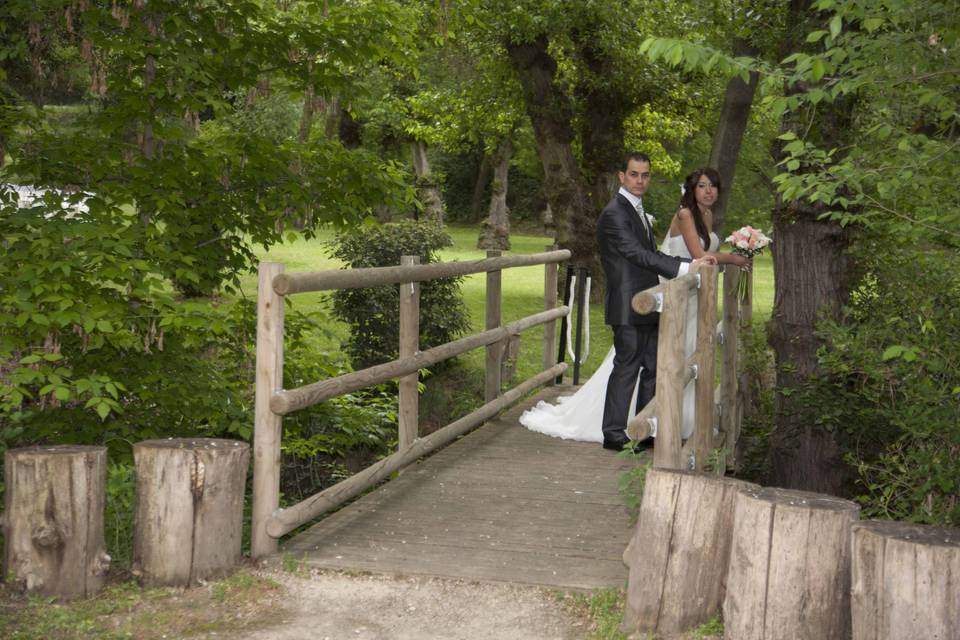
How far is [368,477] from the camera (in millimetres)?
6617

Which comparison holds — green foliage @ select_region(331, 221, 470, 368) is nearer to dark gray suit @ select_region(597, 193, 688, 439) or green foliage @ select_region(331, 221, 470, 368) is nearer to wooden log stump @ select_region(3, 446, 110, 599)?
dark gray suit @ select_region(597, 193, 688, 439)

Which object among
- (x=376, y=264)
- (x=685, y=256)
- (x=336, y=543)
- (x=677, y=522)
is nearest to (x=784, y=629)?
(x=677, y=522)

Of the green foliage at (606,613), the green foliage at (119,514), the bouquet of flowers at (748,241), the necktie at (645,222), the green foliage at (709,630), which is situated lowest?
the green foliage at (119,514)

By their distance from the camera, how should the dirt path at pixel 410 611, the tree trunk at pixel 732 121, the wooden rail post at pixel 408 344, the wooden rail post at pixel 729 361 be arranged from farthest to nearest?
the tree trunk at pixel 732 121
the wooden rail post at pixel 729 361
the wooden rail post at pixel 408 344
the dirt path at pixel 410 611

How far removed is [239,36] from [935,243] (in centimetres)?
479

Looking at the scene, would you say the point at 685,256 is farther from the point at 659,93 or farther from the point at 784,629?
the point at 659,93

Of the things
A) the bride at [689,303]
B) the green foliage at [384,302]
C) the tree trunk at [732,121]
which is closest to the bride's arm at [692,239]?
the bride at [689,303]

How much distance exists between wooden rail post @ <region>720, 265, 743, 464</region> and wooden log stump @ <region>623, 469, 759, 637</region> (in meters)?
3.98

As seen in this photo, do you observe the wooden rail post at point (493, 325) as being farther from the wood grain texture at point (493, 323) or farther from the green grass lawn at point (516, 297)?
the green grass lawn at point (516, 297)

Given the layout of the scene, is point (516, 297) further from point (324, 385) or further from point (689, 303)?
point (324, 385)

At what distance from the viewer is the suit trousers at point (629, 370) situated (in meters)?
8.16

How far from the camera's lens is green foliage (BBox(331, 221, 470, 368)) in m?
13.7

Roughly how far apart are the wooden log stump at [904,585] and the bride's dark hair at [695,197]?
15.3 ft

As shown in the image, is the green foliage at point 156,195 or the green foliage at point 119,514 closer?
the green foliage at point 119,514
